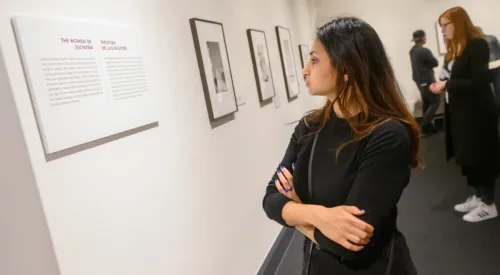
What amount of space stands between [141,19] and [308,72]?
31.1 inches

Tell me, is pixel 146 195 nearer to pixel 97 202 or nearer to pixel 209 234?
pixel 97 202

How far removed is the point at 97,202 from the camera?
1.28m

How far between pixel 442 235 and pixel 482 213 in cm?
40

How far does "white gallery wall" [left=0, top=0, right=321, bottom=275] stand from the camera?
1.08 metres

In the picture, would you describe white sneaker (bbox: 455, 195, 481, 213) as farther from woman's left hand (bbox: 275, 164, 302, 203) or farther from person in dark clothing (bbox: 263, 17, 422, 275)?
woman's left hand (bbox: 275, 164, 302, 203)

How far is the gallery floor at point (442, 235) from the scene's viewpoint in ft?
8.32

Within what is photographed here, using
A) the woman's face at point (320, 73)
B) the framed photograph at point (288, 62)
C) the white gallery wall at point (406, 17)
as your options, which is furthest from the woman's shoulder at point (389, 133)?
the white gallery wall at point (406, 17)

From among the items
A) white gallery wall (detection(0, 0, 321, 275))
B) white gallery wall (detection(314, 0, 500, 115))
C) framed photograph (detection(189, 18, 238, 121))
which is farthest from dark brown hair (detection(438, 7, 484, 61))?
white gallery wall (detection(314, 0, 500, 115))

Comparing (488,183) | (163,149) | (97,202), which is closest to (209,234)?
(163,149)

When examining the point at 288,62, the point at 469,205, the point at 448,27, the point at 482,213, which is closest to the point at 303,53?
the point at 288,62

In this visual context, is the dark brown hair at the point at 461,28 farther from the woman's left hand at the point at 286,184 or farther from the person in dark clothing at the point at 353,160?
the woman's left hand at the point at 286,184

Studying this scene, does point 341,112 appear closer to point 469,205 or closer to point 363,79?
point 363,79

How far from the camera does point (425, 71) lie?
608 centimetres

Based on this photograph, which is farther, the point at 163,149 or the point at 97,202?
the point at 163,149
